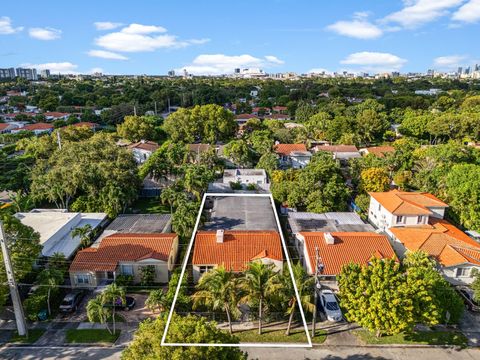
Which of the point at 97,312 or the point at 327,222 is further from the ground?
the point at 327,222

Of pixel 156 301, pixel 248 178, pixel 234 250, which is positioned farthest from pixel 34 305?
pixel 248 178

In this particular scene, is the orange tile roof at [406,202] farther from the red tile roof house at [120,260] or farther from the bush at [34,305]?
the bush at [34,305]

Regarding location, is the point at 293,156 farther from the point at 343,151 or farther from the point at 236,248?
the point at 236,248

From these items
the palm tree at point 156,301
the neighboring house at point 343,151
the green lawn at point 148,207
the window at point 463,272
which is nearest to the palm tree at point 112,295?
the palm tree at point 156,301

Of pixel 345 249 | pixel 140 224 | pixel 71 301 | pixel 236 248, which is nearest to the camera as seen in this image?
pixel 71 301

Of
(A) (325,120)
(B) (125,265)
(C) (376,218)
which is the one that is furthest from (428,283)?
(A) (325,120)

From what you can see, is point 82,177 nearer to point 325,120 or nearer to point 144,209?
point 144,209
